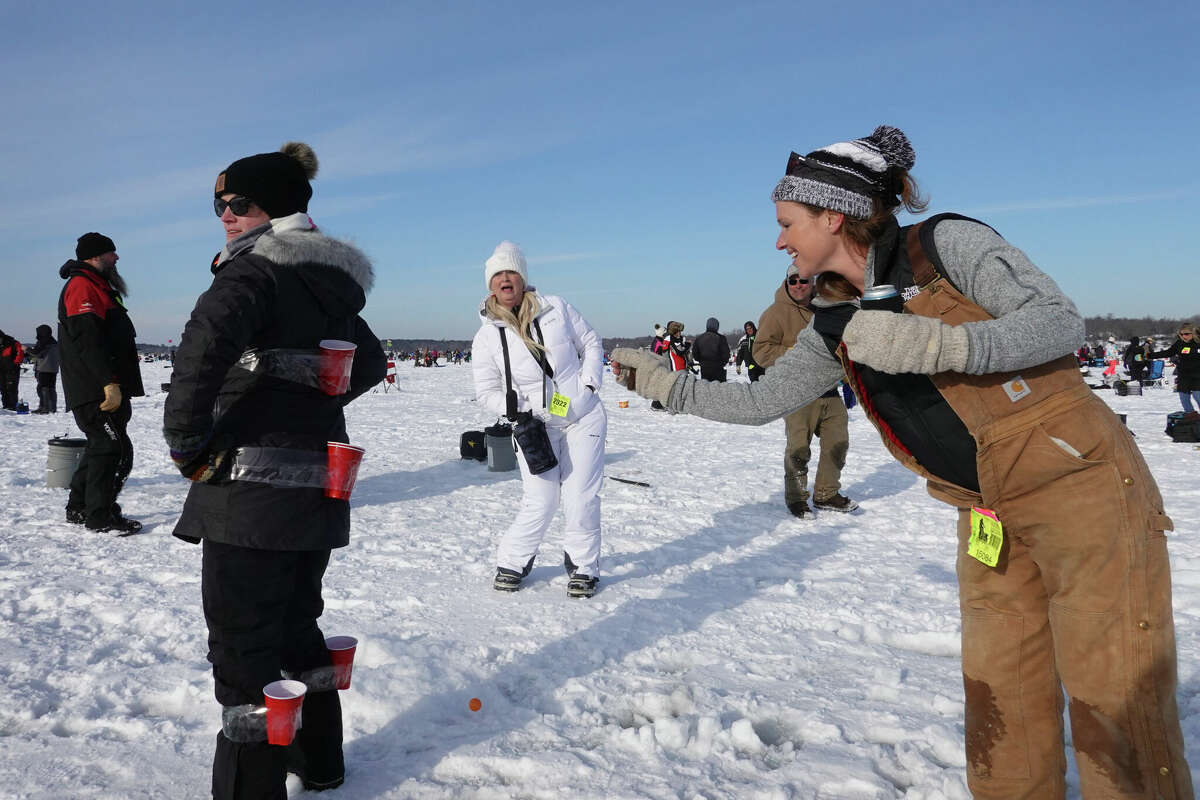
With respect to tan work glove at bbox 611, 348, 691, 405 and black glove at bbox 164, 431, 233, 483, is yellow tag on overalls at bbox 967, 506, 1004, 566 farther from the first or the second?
black glove at bbox 164, 431, 233, 483

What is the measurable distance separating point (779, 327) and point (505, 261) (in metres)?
2.98

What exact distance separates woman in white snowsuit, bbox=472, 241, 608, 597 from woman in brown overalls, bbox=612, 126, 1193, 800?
277 centimetres

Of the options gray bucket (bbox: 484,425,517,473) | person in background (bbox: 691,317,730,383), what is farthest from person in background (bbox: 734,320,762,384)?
gray bucket (bbox: 484,425,517,473)

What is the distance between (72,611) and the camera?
439 cm

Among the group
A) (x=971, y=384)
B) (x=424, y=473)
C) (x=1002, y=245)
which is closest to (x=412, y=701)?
(x=971, y=384)

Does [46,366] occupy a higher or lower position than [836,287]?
lower

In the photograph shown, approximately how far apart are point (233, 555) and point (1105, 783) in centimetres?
241

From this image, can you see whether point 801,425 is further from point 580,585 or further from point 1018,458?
point 1018,458

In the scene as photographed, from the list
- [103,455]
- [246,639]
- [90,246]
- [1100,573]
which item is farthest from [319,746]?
[90,246]

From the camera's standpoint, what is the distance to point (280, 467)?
A: 7.91ft

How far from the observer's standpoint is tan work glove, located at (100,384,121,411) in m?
5.89

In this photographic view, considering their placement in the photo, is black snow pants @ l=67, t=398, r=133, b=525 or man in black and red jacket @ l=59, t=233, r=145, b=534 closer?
man in black and red jacket @ l=59, t=233, r=145, b=534

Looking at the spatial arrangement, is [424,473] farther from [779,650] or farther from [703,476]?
[779,650]

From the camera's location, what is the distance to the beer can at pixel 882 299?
1838mm
